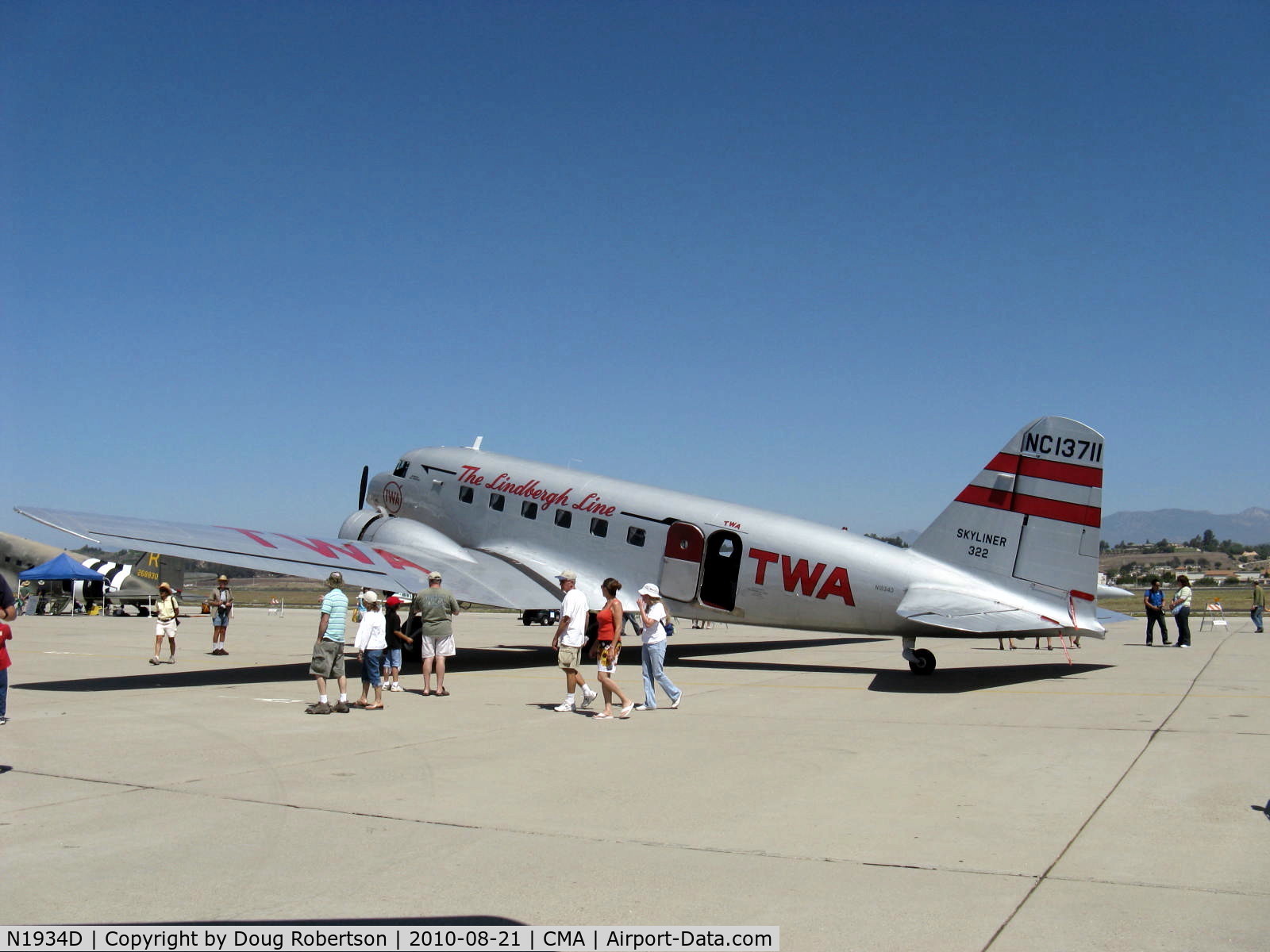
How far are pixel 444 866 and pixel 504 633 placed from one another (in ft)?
83.9

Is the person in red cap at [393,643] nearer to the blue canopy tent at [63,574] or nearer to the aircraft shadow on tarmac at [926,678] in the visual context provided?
the aircraft shadow on tarmac at [926,678]

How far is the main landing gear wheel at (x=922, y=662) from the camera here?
58.0 ft

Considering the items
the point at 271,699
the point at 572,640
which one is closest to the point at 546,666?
the point at 271,699

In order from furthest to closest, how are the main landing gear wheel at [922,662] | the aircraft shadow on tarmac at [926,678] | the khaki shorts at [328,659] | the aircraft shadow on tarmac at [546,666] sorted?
the main landing gear wheel at [922,662] → the aircraft shadow on tarmac at [546,666] → the aircraft shadow on tarmac at [926,678] → the khaki shorts at [328,659]

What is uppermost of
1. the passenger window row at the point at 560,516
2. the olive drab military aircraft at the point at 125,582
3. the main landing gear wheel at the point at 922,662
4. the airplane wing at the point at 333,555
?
the passenger window row at the point at 560,516

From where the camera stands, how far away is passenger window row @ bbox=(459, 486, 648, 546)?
2111cm

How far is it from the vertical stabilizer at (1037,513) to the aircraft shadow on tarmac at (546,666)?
209 cm

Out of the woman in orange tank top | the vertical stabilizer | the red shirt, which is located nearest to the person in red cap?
the woman in orange tank top

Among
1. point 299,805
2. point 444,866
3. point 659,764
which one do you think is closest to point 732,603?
point 659,764

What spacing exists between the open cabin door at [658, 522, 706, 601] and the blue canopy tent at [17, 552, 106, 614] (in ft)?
113

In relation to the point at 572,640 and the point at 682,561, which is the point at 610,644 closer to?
the point at 572,640

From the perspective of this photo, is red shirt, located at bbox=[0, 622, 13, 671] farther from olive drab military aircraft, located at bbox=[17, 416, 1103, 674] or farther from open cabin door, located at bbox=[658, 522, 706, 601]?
open cabin door, located at bbox=[658, 522, 706, 601]

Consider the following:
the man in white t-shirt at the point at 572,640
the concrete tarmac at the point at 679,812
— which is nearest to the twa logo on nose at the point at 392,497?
the concrete tarmac at the point at 679,812

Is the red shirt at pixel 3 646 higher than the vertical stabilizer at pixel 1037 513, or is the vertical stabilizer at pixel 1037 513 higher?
the vertical stabilizer at pixel 1037 513
